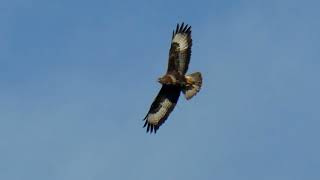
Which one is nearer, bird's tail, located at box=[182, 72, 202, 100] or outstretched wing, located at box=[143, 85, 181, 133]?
bird's tail, located at box=[182, 72, 202, 100]

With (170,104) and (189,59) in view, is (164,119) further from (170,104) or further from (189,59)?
(189,59)

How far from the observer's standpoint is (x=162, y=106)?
2564cm

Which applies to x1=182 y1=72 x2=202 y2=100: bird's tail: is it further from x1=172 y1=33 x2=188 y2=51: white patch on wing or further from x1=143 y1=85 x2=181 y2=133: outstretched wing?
x1=172 y1=33 x2=188 y2=51: white patch on wing

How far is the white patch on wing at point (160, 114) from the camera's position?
83.8 ft

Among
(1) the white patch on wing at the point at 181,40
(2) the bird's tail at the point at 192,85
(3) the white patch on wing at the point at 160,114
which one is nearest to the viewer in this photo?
(2) the bird's tail at the point at 192,85

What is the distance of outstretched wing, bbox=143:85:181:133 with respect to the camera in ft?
83.5

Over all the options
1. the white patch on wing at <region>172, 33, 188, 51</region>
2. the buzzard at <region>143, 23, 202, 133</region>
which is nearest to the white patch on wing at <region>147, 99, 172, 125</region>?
the buzzard at <region>143, 23, 202, 133</region>

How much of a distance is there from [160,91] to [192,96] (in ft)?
5.02

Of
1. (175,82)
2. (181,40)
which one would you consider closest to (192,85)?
(175,82)

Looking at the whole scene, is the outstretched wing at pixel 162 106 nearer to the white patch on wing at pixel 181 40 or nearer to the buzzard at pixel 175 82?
the buzzard at pixel 175 82

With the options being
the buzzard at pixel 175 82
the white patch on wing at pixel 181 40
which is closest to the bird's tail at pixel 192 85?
the buzzard at pixel 175 82

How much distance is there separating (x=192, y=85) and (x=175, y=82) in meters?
0.58

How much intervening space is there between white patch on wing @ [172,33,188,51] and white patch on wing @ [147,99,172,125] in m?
1.93

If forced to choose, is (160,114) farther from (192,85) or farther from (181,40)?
(181,40)
